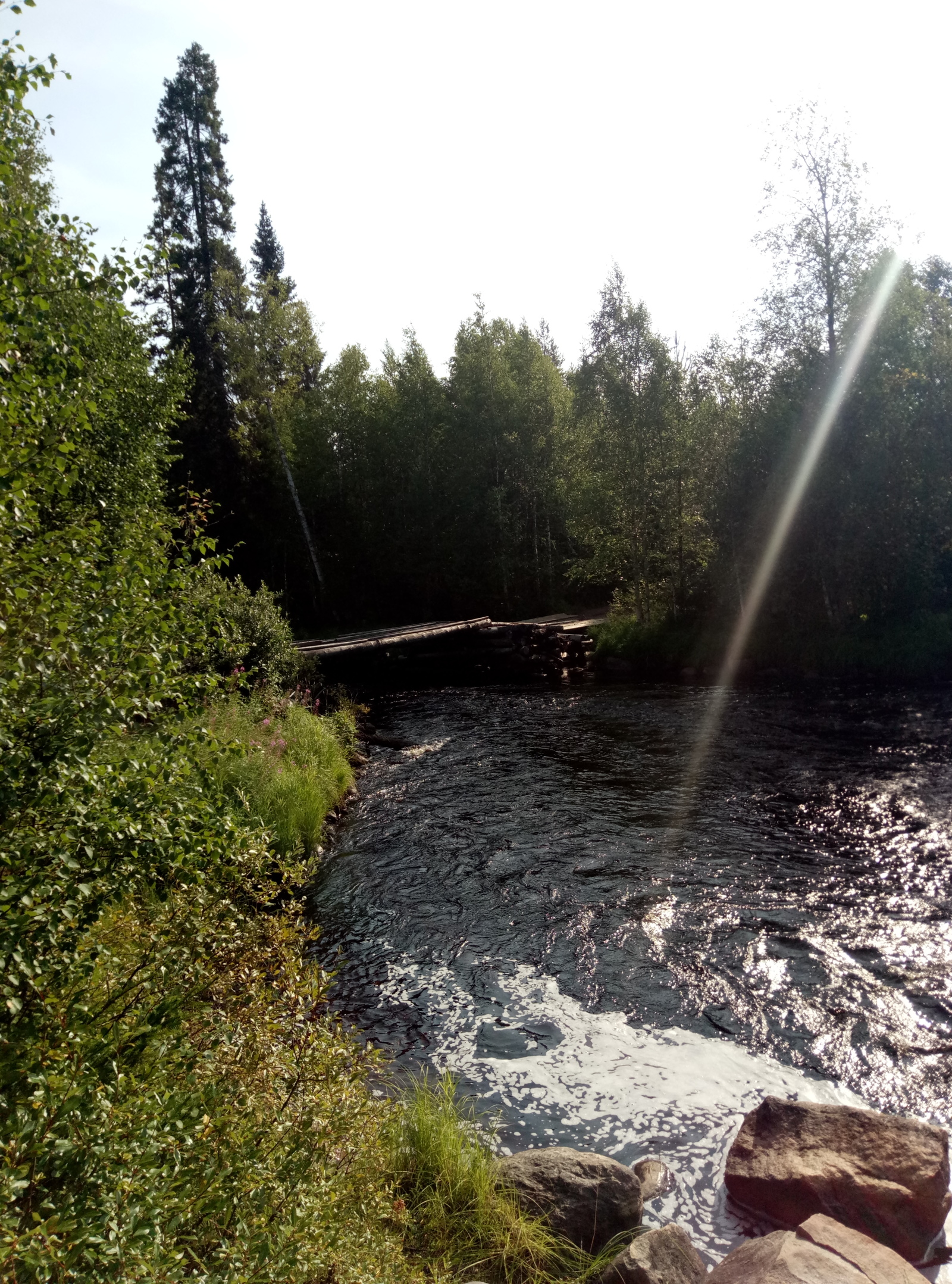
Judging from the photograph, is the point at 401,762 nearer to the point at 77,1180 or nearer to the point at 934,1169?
the point at 934,1169

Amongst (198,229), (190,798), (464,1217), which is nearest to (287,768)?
(190,798)

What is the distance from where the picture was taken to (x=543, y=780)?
15.8m

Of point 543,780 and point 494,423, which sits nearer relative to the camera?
point 543,780

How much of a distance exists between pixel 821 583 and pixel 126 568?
79.7 feet

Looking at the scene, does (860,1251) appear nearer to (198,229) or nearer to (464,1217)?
(464,1217)

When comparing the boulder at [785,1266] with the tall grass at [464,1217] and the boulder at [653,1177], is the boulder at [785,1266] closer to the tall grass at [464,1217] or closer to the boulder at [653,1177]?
the tall grass at [464,1217]

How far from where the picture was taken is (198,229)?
41156 millimetres

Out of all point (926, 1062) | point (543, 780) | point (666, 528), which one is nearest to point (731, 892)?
point (926, 1062)

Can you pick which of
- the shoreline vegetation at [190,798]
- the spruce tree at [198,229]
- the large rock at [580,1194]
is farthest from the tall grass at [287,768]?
the spruce tree at [198,229]

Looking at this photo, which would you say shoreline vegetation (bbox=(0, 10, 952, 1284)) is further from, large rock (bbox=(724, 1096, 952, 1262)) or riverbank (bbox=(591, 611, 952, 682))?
large rock (bbox=(724, 1096, 952, 1262))

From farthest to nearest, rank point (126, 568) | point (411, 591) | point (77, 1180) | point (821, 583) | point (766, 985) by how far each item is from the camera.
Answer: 1. point (411, 591)
2. point (821, 583)
3. point (766, 985)
4. point (126, 568)
5. point (77, 1180)

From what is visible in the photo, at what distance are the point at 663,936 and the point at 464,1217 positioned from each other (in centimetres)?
473

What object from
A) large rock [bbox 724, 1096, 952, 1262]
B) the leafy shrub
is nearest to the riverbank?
the leafy shrub

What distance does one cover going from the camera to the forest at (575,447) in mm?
24250
